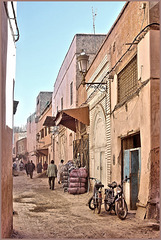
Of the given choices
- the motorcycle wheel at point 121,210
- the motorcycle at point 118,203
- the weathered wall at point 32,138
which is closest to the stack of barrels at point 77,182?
the motorcycle at point 118,203

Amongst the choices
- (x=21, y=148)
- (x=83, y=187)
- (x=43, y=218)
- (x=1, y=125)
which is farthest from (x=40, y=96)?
(x=1, y=125)

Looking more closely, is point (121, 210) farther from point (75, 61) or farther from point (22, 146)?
point (22, 146)

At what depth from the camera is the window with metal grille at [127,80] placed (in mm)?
8461

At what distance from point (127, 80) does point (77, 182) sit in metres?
5.83

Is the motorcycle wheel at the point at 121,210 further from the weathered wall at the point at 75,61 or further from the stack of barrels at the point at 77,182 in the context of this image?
the weathered wall at the point at 75,61

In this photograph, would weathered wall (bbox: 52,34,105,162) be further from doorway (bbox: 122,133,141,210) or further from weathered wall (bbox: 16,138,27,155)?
weathered wall (bbox: 16,138,27,155)

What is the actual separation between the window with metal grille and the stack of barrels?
185 inches

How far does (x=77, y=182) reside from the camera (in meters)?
13.6

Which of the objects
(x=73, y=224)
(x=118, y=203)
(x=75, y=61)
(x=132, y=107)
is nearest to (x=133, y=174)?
(x=118, y=203)

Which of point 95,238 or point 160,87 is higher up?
point 160,87

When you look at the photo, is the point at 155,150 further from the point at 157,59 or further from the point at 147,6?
the point at 147,6

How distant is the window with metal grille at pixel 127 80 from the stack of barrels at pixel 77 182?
185 inches

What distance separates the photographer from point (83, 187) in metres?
13.6

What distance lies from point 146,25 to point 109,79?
12.6 feet
